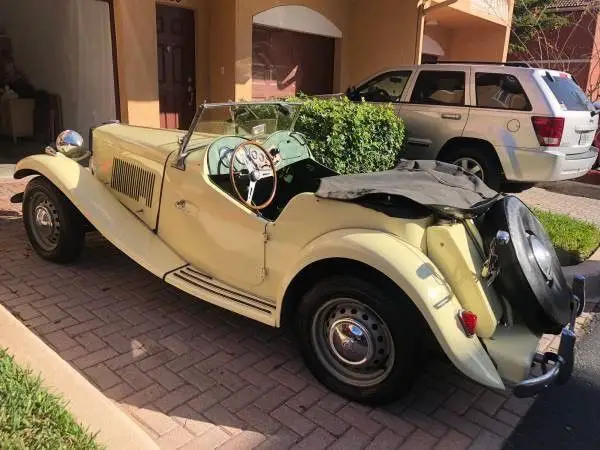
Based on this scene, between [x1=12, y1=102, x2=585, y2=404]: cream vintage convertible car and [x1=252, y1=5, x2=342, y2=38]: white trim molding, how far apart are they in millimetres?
6773

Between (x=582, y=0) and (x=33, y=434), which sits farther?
(x=582, y=0)

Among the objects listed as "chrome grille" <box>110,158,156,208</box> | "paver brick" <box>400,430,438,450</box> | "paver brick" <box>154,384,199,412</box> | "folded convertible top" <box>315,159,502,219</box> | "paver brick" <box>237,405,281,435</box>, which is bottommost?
"paver brick" <box>400,430,438,450</box>

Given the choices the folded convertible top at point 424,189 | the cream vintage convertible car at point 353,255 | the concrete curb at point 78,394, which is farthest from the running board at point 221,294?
the concrete curb at point 78,394

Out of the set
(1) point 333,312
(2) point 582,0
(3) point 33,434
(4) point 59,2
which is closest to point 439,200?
(1) point 333,312

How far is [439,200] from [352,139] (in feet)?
14.1

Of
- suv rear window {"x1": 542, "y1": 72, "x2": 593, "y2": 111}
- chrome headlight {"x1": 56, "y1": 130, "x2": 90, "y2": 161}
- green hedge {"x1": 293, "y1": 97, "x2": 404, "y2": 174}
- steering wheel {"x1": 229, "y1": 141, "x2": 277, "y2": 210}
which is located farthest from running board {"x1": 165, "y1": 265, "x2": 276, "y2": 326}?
suv rear window {"x1": 542, "y1": 72, "x2": 593, "y2": 111}

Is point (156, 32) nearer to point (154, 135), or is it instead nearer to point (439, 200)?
point (154, 135)

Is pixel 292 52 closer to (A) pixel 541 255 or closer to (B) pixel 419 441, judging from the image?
(A) pixel 541 255

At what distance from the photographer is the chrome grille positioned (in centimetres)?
400

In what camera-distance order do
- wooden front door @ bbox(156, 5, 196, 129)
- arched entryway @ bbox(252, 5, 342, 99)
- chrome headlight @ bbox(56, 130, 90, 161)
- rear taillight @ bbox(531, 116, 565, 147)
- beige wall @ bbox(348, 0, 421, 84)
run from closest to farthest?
chrome headlight @ bbox(56, 130, 90, 161)
rear taillight @ bbox(531, 116, 565, 147)
wooden front door @ bbox(156, 5, 196, 129)
arched entryway @ bbox(252, 5, 342, 99)
beige wall @ bbox(348, 0, 421, 84)

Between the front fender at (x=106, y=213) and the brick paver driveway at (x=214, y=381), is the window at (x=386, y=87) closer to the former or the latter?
the front fender at (x=106, y=213)

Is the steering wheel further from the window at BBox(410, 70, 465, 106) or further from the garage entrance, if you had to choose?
the garage entrance

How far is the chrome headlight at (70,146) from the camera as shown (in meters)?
4.62

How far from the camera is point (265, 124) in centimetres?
413
